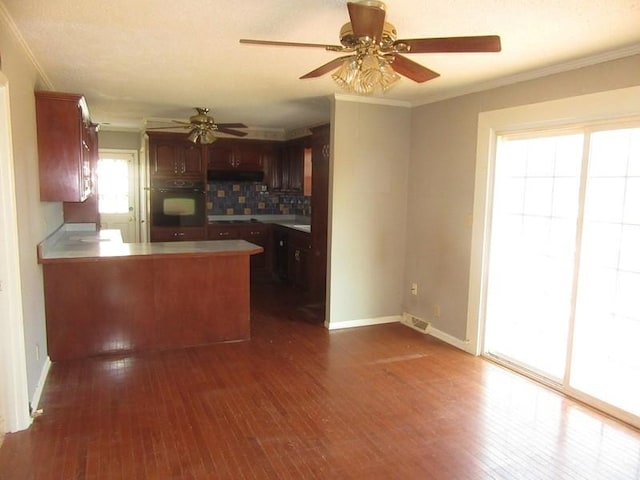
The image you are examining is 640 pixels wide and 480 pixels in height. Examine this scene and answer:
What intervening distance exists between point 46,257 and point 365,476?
280cm

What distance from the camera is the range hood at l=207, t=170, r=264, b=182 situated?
6.98m

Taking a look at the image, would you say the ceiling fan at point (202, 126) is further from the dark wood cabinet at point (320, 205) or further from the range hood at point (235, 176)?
the range hood at point (235, 176)

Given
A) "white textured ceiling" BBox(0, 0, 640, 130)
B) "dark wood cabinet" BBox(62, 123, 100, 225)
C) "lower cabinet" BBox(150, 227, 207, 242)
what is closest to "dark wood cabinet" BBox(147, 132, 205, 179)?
"lower cabinet" BBox(150, 227, 207, 242)

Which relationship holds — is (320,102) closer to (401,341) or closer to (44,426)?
(401,341)

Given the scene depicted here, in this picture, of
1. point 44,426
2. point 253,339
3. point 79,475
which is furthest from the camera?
point 253,339

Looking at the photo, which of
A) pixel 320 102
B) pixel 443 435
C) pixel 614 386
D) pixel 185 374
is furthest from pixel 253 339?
pixel 614 386

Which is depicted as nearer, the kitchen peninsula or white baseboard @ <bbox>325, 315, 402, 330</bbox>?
the kitchen peninsula

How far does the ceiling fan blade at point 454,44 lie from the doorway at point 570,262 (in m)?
1.59

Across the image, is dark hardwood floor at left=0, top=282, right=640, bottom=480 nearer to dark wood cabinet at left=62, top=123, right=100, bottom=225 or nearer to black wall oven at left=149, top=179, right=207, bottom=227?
dark wood cabinet at left=62, top=123, right=100, bottom=225

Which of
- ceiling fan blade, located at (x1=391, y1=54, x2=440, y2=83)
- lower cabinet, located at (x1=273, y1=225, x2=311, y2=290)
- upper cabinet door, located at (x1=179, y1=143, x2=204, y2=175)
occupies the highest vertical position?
ceiling fan blade, located at (x1=391, y1=54, x2=440, y2=83)

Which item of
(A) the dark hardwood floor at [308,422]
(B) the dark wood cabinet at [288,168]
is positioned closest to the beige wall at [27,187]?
(A) the dark hardwood floor at [308,422]

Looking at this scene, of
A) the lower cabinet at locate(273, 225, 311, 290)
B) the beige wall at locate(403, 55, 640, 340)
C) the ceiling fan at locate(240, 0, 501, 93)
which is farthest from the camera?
the lower cabinet at locate(273, 225, 311, 290)

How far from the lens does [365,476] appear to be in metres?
2.33

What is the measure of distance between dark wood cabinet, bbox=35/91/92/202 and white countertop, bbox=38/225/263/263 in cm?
46
